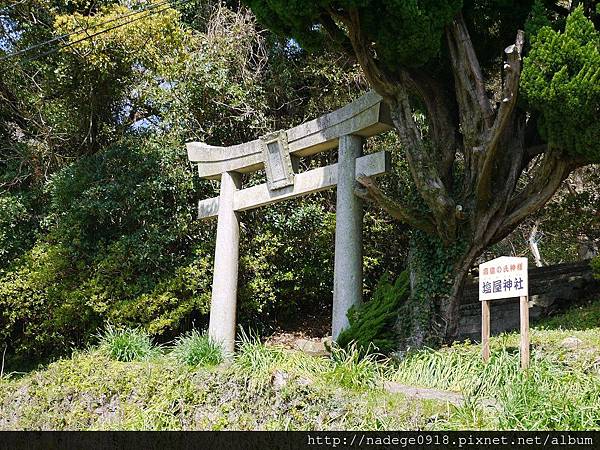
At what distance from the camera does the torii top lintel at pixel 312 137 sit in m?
8.31

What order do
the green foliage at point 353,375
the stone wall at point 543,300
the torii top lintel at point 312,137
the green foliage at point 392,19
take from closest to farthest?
the green foliage at point 353,375, the green foliage at point 392,19, the torii top lintel at point 312,137, the stone wall at point 543,300

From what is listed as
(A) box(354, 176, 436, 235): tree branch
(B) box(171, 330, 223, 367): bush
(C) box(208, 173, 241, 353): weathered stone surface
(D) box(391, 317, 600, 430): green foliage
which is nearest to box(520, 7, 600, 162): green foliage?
(A) box(354, 176, 436, 235): tree branch

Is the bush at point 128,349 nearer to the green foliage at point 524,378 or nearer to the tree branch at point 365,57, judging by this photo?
the green foliage at point 524,378

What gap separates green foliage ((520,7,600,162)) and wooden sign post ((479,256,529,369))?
157cm

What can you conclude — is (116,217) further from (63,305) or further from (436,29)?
(436,29)

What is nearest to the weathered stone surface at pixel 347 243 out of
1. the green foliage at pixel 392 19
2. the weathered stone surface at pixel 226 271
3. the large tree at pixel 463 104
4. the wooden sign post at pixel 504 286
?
the large tree at pixel 463 104

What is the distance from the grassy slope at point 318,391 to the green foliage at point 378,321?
2.51ft

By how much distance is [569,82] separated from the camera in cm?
599

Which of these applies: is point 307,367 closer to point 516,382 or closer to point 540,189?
point 516,382

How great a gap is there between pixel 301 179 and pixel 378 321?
8.60ft

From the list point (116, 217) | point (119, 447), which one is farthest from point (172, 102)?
point (119, 447)

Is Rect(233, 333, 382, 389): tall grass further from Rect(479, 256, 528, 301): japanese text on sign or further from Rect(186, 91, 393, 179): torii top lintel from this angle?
Rect(186, 91, 393, 179): torii top lintel

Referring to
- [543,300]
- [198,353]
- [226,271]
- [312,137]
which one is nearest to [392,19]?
[312,137]

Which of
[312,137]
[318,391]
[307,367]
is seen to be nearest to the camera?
[318,391]
